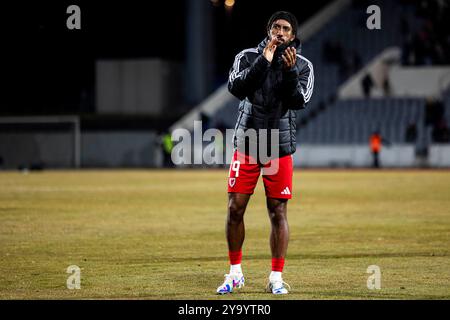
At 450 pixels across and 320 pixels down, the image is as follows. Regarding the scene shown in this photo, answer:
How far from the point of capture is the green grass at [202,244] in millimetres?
9172

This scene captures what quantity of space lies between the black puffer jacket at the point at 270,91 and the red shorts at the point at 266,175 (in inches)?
4.0

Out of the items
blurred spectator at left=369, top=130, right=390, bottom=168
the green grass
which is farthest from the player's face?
blurred spectator at left=369, top=130, right=390, bottom=168

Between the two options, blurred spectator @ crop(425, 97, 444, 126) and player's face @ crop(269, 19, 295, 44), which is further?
blurred spectator @ crop(425, 97, 444, 126)

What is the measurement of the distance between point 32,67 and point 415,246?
42689 mm

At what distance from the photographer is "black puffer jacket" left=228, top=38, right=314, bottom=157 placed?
345 inches

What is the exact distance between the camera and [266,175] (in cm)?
909

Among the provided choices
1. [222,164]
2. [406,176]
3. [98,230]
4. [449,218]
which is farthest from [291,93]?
[222,164]

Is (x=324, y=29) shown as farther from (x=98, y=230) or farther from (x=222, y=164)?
(x=98, y=230)

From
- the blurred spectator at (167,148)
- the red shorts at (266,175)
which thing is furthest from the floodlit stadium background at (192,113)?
the red shorts at (266,175)

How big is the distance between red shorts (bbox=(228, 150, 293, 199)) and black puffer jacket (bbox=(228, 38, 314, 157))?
4.0 inches

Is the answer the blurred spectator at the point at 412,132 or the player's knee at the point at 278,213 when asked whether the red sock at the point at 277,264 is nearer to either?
the player's knee at the point at 278,213

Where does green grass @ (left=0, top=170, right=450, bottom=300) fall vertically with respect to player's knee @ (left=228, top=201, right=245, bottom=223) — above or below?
below

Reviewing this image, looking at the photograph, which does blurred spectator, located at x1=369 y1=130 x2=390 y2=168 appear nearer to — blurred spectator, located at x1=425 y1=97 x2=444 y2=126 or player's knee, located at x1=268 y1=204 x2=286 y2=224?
blurred spectator, located at x1=425 y1=97 x2=444 y2=126

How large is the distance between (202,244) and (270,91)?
4748 mm
